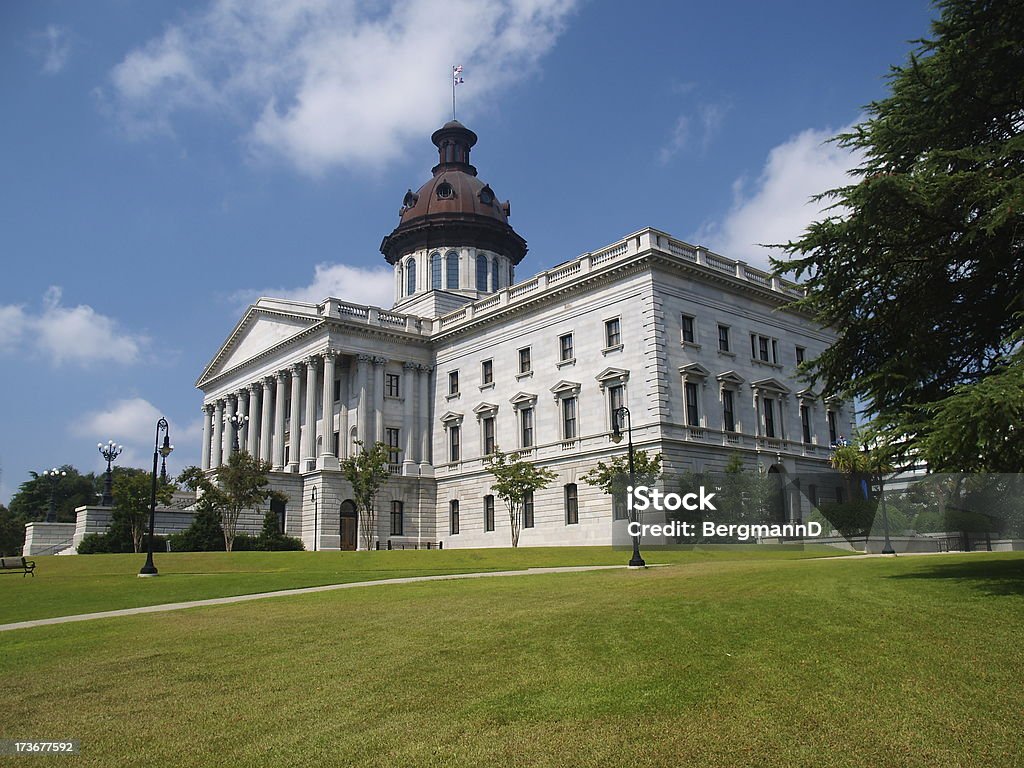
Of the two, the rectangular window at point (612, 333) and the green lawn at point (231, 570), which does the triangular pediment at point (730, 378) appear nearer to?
the rectangular window at point (612, 333)

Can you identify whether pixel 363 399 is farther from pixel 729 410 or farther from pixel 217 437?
pixel 729 410

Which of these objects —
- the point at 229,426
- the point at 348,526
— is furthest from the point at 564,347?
→ the point at 229,426

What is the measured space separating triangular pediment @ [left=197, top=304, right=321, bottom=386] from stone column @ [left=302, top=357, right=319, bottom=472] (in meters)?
3.39

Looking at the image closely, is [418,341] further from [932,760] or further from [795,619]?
[932,760]

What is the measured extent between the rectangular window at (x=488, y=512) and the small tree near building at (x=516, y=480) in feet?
13.7

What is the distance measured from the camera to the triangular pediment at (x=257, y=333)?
6575cm

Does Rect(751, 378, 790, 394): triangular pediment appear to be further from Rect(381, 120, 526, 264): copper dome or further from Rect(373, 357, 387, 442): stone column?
Rect(381, 120, 526, 264): copper dome

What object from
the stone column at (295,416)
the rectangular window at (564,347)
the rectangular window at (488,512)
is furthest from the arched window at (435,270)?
the rectangular window at (488,512)

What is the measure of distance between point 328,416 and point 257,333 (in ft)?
50.8

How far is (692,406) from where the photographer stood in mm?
50156

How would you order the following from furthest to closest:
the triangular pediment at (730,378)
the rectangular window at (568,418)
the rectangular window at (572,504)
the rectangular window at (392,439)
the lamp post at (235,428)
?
the lamp post at (235,428)
the rectangular window at (392,439)
the rectangular window at (568,418)
the rectangular window at (572,504)
the triangular pediment at (730,378)

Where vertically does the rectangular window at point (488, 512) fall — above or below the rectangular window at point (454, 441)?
below

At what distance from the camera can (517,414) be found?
57.8 meters

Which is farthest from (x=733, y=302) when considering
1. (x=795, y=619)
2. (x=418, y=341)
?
(x=795, y=619)
